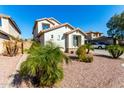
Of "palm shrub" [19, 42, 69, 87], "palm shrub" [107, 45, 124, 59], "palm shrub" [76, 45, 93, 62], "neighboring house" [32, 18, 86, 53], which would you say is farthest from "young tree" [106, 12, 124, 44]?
"palm shrub" [19, 42, 69, 87]

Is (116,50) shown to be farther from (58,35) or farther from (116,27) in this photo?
(116,27)

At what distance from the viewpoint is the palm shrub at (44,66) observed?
6020 millimetres

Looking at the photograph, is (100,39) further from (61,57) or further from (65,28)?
(61,57)

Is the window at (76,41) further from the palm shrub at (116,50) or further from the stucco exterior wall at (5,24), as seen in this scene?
the stucco exterior wall at (5,24)

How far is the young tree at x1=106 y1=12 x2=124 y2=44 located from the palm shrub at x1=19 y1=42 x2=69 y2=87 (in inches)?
1142

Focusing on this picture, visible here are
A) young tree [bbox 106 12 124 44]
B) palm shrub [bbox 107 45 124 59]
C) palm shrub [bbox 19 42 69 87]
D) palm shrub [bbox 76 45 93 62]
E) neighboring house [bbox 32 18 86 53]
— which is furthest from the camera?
young tree [bbox 106 12 124 44]

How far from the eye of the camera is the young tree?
32.4 metres

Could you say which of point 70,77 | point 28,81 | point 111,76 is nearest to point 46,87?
point 28,81

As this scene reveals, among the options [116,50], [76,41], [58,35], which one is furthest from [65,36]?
[116,50]

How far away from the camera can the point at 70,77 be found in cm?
793

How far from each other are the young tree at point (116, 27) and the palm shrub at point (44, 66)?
95.2ft

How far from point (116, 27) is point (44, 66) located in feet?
102

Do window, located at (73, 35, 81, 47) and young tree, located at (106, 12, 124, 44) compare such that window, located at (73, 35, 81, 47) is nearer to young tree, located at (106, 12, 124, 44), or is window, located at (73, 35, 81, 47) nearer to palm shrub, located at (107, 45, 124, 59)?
palm shrub, located at (107, 45, 124, 59)

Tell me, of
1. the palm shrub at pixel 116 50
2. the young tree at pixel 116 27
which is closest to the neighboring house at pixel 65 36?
the palm shrub at pixel 116 50
